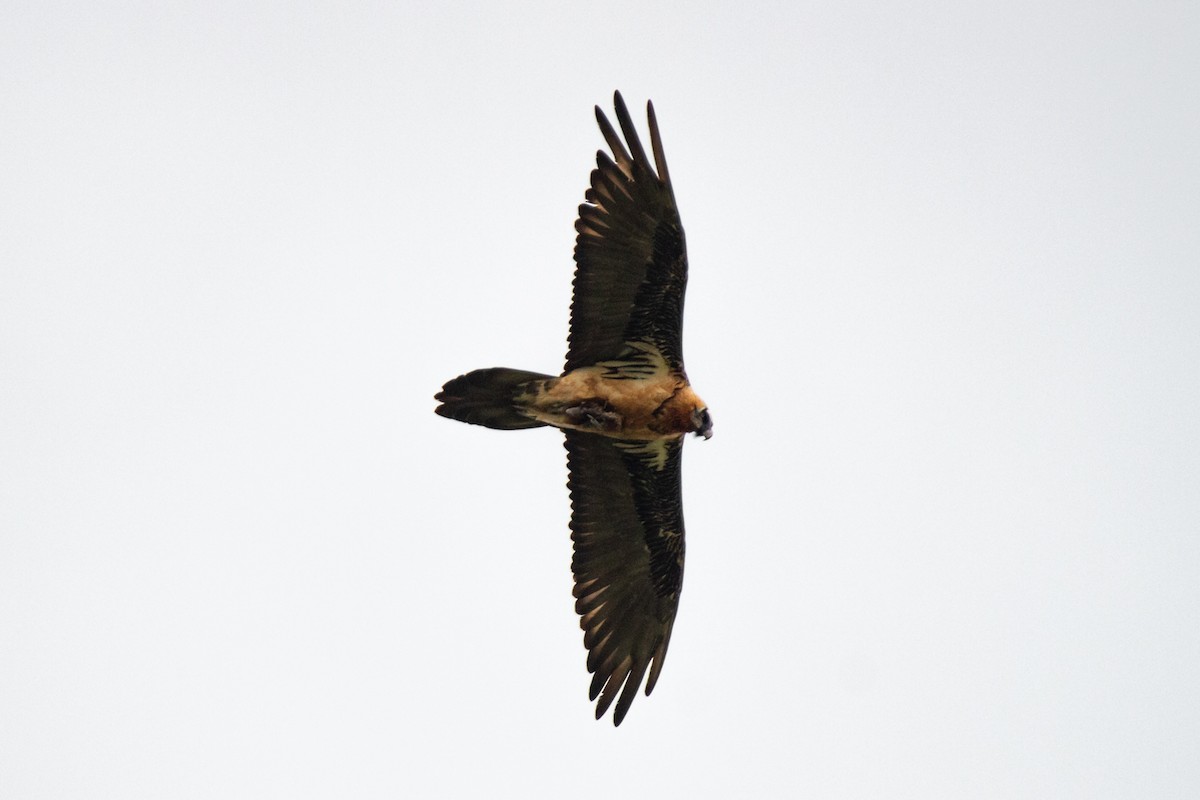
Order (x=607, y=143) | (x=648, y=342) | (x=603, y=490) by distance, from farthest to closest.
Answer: (x=603, y=490) → (x=648, y=342) → (x=607, y=143)

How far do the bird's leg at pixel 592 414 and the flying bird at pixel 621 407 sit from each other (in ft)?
0.03

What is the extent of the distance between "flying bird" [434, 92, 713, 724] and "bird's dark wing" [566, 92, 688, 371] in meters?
0.01

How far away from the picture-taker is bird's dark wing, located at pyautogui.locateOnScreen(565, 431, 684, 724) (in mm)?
14492

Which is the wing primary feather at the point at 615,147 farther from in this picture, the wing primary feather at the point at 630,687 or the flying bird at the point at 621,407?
the wing primary feather at the point at 630,687

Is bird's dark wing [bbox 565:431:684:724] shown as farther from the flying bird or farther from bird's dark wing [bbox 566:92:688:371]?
bird's dark wing [bbox 566:92:688:371]

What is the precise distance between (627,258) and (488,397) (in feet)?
6.56

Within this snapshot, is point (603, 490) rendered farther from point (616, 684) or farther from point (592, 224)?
point (592, 224)

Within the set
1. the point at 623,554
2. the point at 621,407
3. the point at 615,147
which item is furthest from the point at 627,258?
the point at 623,554

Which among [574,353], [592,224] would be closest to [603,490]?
[574,353]

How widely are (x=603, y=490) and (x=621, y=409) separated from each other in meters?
1.22

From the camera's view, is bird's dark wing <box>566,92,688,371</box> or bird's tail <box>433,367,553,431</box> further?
bird's tail <box>433,367,553,431</box>

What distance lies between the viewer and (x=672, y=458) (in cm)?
1448

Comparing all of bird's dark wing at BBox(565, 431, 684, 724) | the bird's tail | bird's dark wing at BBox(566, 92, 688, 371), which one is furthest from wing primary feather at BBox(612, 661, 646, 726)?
bird's dark wing at BBox(566, 92, 688, 371)

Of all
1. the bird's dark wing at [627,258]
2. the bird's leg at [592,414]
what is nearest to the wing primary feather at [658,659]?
the bird's leg at [592,414]
